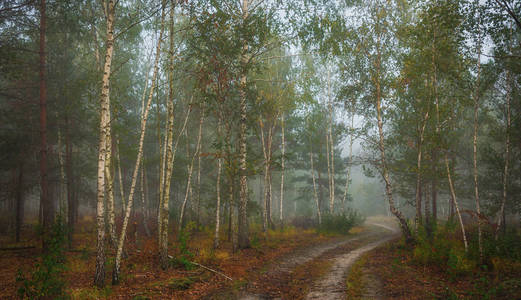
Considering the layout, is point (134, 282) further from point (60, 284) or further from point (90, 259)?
point (90, 259)

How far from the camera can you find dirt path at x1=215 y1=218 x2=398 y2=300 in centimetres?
755

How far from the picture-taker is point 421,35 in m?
11.6

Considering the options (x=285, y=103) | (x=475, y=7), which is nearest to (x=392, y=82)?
(x=475, y=7)

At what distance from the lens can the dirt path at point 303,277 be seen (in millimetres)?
7551

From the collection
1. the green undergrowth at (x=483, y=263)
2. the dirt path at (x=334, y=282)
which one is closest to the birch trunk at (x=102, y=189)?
the dirt path at (x=334, y=282)

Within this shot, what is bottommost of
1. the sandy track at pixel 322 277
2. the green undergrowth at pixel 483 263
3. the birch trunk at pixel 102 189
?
the sandy track at pixel 322 277

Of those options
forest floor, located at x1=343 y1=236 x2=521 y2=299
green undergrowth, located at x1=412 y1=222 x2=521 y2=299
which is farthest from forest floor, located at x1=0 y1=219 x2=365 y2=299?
green undergrowth, located at x1=412 y1=222 x2=521 y2=299

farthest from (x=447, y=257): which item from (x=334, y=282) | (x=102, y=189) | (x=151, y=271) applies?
(x=102, y=189)

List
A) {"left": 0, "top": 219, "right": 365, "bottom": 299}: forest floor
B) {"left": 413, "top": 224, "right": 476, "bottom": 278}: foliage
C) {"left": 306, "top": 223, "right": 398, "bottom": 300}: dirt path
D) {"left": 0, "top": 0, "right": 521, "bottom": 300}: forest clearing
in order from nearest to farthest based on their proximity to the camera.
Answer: {"left": 0, "top": 219, "right": 365, "bottom": 299}: forest floor < {"left": 306, "top": 223, "right": 398, "bottom": 300}: dirt path < {"left": 0, "top": 0, "right": 521, "bottom": 300}: forest clearing < {"left": 413, "top": 224, "right": 476, "bottom": 278}: foliage

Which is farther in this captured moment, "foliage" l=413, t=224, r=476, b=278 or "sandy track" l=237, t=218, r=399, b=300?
"foliage" l=413, t=224, r=476, b=278

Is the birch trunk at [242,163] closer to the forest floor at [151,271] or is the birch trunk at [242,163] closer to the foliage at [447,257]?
the forest floor at [151,271]

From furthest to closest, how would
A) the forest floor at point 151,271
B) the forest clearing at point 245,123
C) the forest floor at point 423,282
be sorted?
the forest clearing at point 245,123 → the forest floor at point 151,271 → the forest floor at point 423,282

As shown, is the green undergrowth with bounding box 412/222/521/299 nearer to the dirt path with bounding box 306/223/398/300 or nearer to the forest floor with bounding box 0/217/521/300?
the forest floor with bounding box 0/217/521/300

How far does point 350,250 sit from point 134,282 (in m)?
10.6
